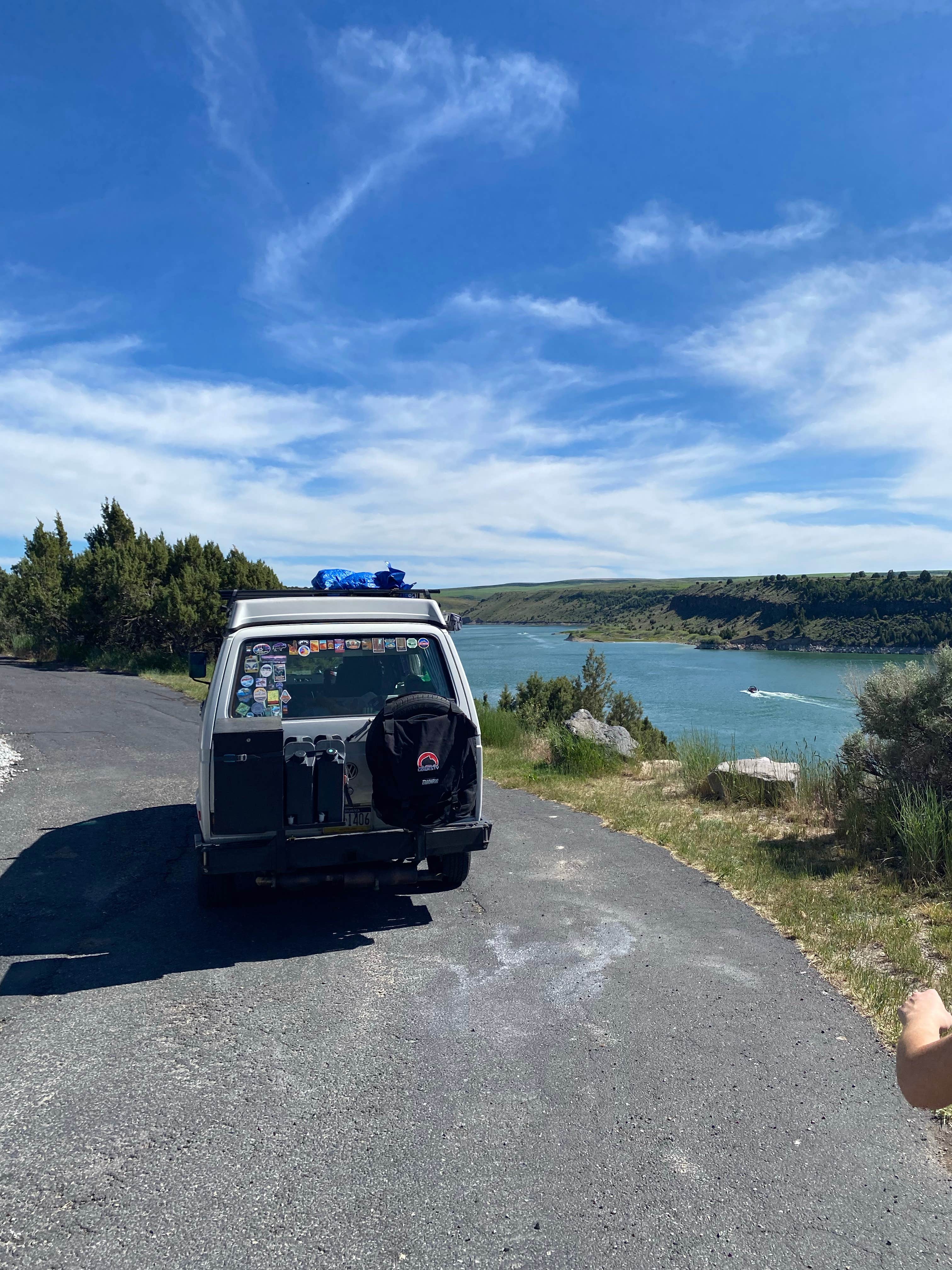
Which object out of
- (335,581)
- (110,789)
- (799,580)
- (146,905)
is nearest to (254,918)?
(146,905)

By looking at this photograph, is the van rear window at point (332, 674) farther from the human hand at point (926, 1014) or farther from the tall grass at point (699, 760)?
the tall grass at point (699, 760)

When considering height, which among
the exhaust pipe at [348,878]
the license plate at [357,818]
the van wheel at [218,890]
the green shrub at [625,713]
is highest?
the license plate at [357,818]

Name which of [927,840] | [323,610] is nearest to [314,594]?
[323,610]

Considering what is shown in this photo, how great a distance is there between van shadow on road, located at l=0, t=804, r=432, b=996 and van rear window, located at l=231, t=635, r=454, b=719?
47.4 inches

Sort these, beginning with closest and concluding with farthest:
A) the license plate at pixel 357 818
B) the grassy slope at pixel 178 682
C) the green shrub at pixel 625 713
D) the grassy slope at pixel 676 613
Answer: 1. the license plate at pixel 357 818
2. the grassy slope at pixel 178 682
3. the green shrub at pixel 625 713
4. the grassy slope at pixel 676 613

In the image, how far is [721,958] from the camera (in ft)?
14.5

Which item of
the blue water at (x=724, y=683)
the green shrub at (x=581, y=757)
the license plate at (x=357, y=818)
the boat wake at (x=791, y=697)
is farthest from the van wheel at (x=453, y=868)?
the boat wake at (x=791, y=697)

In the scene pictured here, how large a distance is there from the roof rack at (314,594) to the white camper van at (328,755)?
17cm

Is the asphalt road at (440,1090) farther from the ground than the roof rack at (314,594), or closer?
closer

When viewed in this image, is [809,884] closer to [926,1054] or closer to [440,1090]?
[440,1090]

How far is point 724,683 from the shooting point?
170 feet

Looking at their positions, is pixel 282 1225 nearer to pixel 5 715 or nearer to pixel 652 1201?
pixel 652 1201

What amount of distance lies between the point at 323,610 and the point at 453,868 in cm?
197

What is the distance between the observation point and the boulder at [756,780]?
8.12 meters
